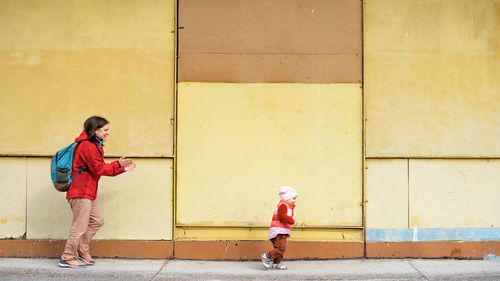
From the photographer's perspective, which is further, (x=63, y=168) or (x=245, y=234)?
(x=245, y=234)

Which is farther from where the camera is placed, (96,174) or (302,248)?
(302,248)

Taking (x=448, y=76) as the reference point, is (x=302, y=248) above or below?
below

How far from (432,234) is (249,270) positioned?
87.0 inches

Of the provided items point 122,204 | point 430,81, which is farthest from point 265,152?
point 430,81

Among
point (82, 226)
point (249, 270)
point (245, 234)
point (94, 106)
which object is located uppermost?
point (94, 106)

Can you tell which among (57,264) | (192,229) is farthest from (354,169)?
(57,264)

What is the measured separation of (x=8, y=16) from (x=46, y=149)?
5.42 ft

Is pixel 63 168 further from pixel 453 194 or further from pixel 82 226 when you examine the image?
pixel 453 194

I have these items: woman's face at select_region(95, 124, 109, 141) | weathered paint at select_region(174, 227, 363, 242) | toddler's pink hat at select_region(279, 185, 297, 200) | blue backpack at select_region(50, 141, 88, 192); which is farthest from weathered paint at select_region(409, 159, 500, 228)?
blue backpack at select_region(50, 141, 88, 192)

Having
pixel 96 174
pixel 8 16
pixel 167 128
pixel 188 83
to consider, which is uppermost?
pixel 8 16

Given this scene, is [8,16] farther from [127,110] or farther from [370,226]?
[370,226]

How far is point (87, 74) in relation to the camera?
6969 millimetres

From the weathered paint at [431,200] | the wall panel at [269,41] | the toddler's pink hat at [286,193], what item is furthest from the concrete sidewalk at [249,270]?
the wall panel at [269,41]

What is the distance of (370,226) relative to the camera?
6.94 metres
